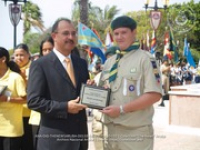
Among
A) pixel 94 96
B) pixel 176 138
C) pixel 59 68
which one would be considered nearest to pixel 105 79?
pixel 94 96

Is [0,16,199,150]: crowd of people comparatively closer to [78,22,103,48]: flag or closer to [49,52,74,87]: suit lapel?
[49,52,74,87]: suit lapel

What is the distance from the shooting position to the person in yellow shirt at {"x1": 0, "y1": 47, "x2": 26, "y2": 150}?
4.18 m

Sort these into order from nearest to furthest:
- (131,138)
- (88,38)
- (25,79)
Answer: (131,138) < (25,79) < (88,38)

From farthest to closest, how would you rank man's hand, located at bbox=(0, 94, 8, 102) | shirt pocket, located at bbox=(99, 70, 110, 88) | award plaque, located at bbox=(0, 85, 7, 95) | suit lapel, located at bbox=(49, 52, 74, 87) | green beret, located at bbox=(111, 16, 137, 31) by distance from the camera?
man's hand, located at bbox=(0, 94, 8, 102)
award plaque, located at bbox=(0, 85, 7, 95)
shirt pocket, located at bbox=(99, 70, 110, 88)
green beret, located at bbox=(111, 16, 137, 31)
suit lapel, located at bbox=(49, 52, 74, 87)

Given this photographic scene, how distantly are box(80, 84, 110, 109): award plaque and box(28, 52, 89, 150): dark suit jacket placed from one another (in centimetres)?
11

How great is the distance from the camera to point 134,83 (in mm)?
3100

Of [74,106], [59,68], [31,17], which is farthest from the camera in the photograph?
[31,17]

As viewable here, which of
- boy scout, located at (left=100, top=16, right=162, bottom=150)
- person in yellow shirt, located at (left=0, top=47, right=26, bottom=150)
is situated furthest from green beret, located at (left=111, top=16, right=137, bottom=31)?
person in yellow shirt, located at (left=0, top=47, right=26, bottom=150)

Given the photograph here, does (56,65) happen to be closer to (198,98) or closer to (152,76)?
(152,76)

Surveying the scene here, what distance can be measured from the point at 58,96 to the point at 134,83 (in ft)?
2.12

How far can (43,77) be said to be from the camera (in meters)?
2.97

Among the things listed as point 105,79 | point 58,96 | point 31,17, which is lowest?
point 58,96

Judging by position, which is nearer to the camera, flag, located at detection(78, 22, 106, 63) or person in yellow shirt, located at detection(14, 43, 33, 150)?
person in yellow shirt, located at detection(14, 43, 33, 150)

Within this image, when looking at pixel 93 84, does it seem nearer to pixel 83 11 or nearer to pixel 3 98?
pixel 3 98
